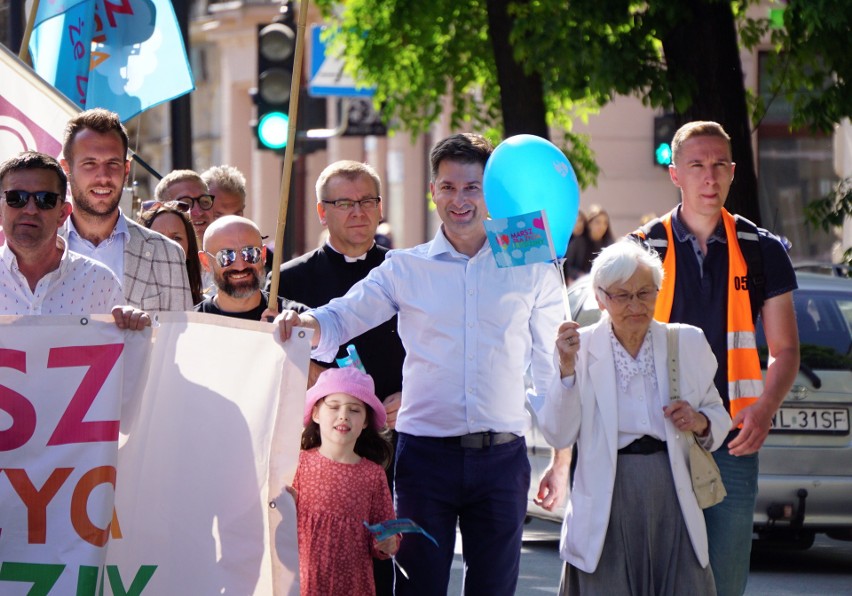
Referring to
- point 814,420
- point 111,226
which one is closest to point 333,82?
point 814,420

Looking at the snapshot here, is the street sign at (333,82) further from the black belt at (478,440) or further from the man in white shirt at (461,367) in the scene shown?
the black belt at (478,440)

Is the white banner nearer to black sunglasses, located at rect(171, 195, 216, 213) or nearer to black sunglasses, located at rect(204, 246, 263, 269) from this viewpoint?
black sunglasses, located at rect(204, 246, 263, 269)

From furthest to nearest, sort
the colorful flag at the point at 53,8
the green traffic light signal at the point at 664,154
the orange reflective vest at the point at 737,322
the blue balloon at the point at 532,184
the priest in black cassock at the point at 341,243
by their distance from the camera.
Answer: the green traffic light signal at the point at 664,154 → the colorful flag at the point at 53,8 → the priest in black cassock at the point at 341,243 → the orange reflective vest at the point at 737,322 → the blue balloon at the point at 532,184

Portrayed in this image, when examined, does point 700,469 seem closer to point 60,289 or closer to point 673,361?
point 673,361

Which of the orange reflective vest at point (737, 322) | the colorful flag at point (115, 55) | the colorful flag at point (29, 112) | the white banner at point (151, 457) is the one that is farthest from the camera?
the colorful flag at point (115, 55)

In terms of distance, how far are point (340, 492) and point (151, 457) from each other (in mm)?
683

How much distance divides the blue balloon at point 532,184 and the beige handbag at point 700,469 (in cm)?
61

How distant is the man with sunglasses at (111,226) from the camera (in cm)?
642

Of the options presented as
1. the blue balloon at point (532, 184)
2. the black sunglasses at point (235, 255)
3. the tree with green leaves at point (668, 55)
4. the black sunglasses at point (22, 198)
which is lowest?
the black sunglasses at point (235, 255)

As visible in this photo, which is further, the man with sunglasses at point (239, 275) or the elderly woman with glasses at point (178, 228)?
the elderly woman with glasses at point (178, 228)

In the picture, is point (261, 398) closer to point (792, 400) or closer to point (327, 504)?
point (327, 504)

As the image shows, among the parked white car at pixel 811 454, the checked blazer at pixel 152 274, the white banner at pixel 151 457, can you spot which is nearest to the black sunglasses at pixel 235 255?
the checked blazer at pixel 152 274

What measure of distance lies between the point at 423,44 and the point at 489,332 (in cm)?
1040

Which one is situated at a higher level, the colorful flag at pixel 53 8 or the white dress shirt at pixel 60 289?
the colorful flag at pixel 53 8
